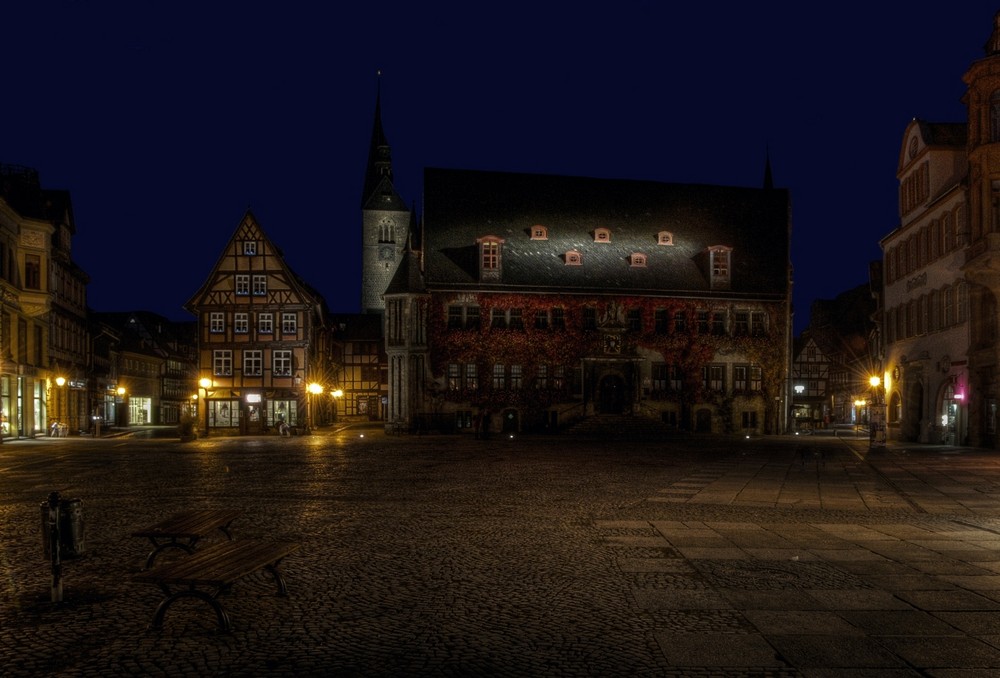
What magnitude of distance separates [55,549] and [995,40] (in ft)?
124

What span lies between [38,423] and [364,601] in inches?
1811

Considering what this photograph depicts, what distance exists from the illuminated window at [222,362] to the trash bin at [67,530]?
157 feet

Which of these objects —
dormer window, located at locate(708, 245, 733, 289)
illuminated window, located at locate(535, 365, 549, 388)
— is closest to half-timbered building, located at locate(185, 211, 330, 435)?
illuminated window, located at locate(535, 365, 549, 388)

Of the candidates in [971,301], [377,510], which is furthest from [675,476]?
[971,301]

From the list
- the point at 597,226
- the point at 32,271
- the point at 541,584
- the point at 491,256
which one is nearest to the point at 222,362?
the point at 32,271

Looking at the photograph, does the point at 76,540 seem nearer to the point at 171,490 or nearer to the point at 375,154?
the point at 171,490

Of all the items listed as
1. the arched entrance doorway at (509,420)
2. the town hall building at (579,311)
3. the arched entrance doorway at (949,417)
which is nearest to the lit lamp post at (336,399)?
the town hall building at (579,311)

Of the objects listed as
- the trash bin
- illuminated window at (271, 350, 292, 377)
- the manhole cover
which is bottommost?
the manhole cover

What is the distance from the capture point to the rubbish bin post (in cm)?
850

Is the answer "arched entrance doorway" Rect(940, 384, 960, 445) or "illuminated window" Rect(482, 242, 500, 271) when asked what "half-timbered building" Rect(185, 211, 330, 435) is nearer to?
"illuminated window" Rect(482, 242, 500, 271)

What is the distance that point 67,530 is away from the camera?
8773 millimetres

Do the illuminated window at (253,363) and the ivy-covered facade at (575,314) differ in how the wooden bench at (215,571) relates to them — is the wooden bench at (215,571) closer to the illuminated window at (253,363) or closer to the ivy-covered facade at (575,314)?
the ivy-covered facade at (575,314)

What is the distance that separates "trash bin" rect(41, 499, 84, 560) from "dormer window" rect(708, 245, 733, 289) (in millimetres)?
51138

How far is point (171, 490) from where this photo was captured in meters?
19.5
